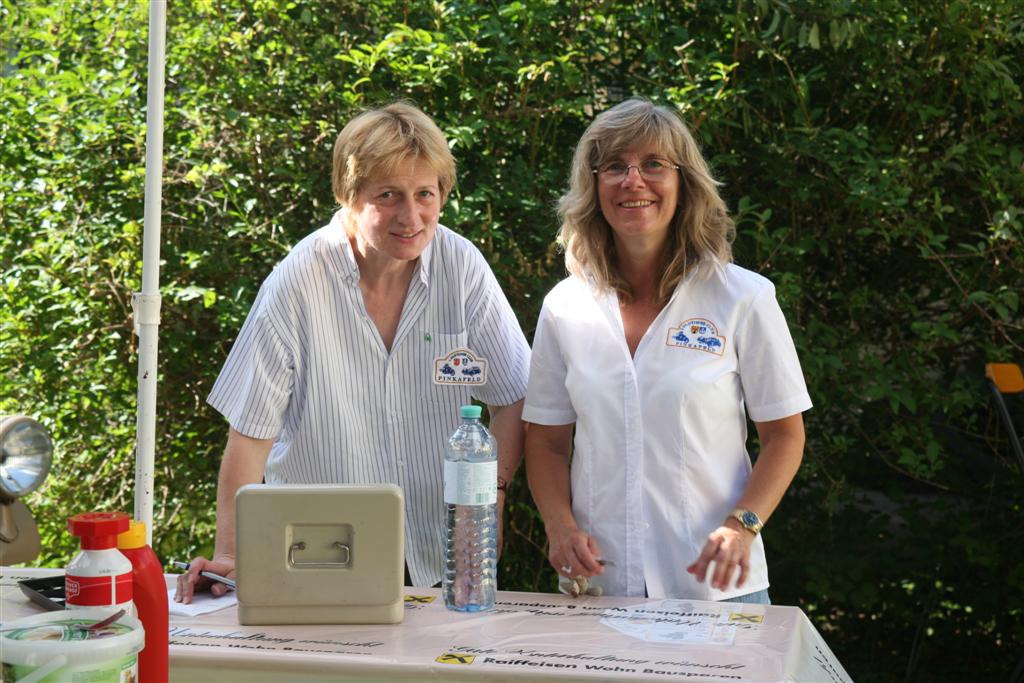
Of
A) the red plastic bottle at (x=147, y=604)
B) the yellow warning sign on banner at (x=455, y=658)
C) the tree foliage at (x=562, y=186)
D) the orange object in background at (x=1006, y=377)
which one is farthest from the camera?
the tree foliage at (x=562, y=186)

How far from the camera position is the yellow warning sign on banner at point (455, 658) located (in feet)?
5.98

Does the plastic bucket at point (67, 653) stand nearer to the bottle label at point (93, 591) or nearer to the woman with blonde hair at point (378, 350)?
the bottle label at point (93, 591)

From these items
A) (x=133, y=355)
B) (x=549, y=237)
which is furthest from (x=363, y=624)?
(x=133, y=355)

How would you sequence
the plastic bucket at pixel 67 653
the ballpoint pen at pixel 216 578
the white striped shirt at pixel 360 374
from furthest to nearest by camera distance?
the white striped shirt at pixel 360 374 < the ballpoint pen at pixel 216 578 < the plastic bucket at pixel 67 653

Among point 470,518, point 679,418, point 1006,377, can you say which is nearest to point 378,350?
point 470,518

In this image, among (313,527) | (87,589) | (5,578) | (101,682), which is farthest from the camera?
(5,578)

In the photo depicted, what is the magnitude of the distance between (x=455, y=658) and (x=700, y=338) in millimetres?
861

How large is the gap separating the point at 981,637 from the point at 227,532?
317cm

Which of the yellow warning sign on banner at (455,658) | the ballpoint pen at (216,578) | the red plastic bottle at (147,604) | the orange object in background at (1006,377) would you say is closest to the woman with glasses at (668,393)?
the yellow warning sign on banner at (455,658)

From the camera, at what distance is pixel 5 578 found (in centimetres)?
231

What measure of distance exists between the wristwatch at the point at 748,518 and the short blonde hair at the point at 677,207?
0.47m

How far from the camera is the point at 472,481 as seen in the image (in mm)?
2037

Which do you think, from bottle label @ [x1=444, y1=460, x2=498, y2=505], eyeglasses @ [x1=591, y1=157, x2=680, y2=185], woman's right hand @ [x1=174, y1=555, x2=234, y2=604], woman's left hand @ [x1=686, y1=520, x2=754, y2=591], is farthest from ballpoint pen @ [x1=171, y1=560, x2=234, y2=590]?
eyeglasses @ [x1=591, y1=157, x2=680, y2=185]

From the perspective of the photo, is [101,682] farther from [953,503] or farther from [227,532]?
[953,503]
